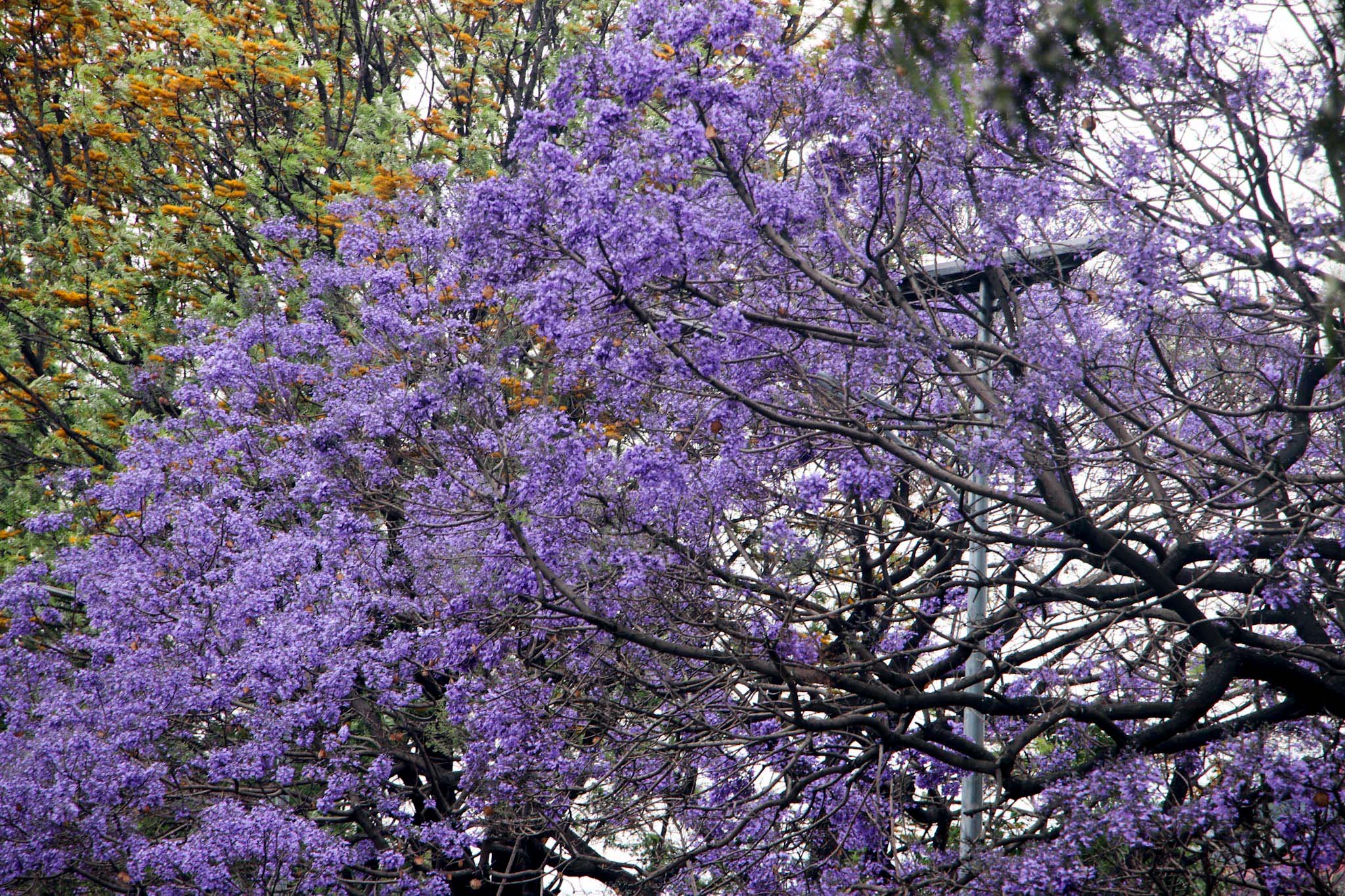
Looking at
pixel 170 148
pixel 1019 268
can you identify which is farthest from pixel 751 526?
pixel 170 148

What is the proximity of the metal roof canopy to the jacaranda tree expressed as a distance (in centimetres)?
9

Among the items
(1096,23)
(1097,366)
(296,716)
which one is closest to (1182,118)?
(1097,366)

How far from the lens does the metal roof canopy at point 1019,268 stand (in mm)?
8188

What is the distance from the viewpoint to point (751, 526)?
11625mm

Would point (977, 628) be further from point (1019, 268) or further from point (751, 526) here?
point (751, 526)

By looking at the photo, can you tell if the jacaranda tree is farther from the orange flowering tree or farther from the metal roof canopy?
the orange flowering tree

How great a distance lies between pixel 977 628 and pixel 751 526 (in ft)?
11.6

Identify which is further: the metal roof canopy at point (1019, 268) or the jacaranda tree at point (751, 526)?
the metal roof canopy at point (1019, 268)

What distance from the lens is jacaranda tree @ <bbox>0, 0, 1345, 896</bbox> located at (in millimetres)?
7230

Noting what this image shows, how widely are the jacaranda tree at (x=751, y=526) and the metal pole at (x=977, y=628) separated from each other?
0.53ft

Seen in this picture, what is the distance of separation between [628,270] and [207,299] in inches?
309

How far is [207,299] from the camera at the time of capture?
537 inches

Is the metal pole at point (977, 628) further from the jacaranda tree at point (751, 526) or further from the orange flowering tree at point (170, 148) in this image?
the orange flowering tree at point (170, 148)

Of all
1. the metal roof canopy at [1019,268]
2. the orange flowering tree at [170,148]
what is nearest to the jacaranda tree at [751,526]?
the metal roof canopy at [1019,268]
